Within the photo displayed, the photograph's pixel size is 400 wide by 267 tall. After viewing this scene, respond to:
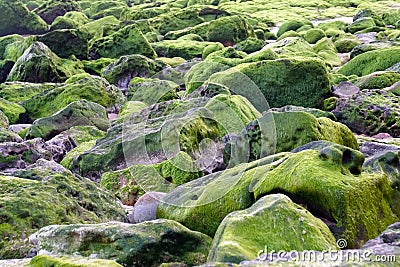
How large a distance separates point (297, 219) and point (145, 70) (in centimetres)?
1651

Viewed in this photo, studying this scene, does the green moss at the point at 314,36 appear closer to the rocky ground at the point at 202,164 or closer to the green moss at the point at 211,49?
the green moss at the point at 211,49

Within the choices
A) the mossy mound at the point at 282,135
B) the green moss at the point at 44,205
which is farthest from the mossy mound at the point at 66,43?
the green moss at the point at 44,205

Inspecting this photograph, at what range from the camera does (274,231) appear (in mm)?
4922

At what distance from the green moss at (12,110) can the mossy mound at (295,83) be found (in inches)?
264

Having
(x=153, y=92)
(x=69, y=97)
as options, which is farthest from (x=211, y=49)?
(x=69, y=97)

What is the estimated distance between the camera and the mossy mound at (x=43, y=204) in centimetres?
617

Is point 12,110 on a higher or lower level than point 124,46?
higher

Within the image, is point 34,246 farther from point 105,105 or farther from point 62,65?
point 62,65

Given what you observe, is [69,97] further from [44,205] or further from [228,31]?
[228,31]

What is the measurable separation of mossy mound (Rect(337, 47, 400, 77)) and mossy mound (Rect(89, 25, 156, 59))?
37.2ft

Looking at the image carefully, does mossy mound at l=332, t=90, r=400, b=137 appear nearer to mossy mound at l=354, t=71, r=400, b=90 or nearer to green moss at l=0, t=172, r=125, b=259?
mossy mound at l=354, t=71, r=400, b=90

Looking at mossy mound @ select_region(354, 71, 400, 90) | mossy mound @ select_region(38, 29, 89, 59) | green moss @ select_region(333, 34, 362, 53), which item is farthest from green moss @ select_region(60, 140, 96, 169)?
green moss @ select_region(333, 34, 362, 53)

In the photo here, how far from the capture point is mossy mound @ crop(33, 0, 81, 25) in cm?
5091

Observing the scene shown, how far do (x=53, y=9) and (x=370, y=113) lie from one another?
4561 centimetres
